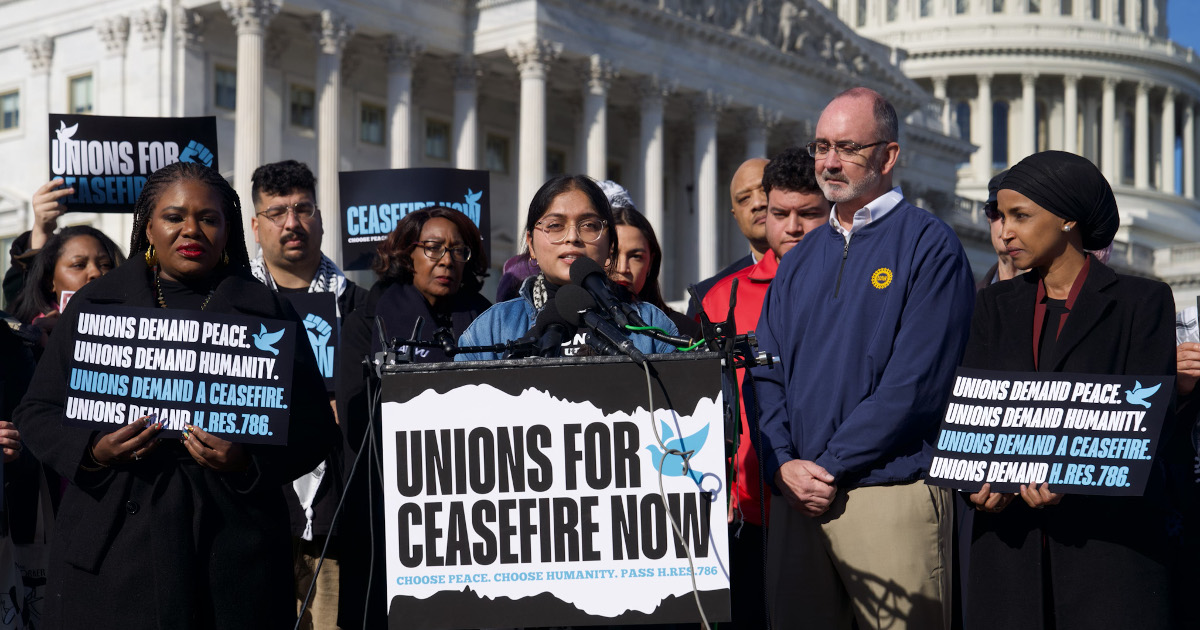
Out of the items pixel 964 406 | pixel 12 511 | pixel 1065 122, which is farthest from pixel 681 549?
pixel 1065 122

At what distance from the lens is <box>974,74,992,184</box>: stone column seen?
84000mm

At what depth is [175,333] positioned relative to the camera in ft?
15.4

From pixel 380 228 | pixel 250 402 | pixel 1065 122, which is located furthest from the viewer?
pixel 1065 122

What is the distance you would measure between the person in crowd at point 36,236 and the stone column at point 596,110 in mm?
30070

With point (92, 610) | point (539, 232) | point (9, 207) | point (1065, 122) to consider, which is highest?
point (1065, 122)

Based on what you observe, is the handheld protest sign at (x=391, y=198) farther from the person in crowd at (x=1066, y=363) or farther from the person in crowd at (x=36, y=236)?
the person in crowd at (x=1066, y=363)

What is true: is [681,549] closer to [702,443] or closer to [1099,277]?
[702,443]

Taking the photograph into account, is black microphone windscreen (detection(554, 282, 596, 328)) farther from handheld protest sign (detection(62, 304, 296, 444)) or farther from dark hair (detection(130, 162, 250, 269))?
dark hair (detection(130, 162, 250, 269))

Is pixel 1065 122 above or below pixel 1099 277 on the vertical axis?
above

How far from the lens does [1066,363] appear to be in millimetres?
5066

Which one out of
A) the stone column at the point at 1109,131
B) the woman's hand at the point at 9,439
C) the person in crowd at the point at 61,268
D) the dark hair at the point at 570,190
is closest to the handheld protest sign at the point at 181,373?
the dark hair at the point at 570,190

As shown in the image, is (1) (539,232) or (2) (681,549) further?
(1) (539,232)

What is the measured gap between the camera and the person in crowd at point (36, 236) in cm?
874

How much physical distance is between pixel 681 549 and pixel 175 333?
1784mm
